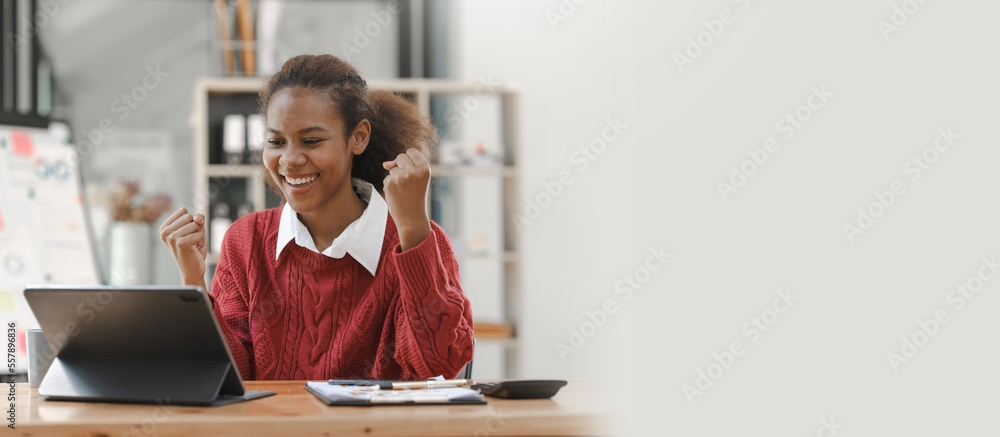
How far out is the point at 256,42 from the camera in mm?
3938

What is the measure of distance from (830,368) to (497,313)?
351 cm

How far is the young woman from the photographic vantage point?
155 cm

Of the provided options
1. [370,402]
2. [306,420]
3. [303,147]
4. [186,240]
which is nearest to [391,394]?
[370,402]

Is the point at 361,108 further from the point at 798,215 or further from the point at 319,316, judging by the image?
the point at 798,215

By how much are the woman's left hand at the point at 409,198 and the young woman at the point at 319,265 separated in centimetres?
13

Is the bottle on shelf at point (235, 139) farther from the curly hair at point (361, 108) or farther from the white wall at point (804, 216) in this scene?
the white wall at point (804, 216)

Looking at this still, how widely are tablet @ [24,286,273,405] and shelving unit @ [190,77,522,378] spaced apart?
7.75 ft

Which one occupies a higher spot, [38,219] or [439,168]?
[439,168]

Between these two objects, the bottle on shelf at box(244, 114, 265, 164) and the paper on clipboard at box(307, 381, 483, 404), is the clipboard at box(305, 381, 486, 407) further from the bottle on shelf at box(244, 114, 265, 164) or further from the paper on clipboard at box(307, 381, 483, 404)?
the bottle on shelf at box(244, 114, 265, 164)

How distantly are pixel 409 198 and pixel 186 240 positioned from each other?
1.24 feet

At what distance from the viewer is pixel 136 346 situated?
44.2 inches

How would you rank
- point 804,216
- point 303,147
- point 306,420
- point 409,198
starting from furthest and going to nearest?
point 303,147, point 409,198, point 306,420, point 804,216

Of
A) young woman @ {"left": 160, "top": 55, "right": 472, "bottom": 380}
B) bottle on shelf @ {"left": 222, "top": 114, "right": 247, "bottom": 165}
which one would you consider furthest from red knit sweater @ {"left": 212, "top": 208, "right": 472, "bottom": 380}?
bottle on shelf @ {"left": 222, "top": 114, "right": 247, "bottom": 165}

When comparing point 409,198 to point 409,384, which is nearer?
point 409,384
